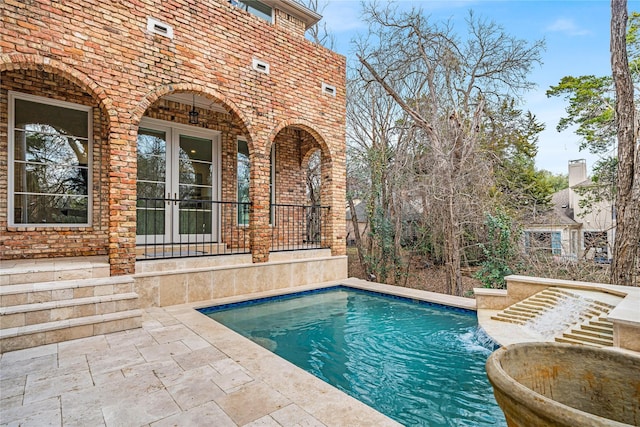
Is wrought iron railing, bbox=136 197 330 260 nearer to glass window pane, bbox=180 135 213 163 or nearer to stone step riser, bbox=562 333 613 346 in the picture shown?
glass window pane, bbox=180 135 213 163

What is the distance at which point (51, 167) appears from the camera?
521cm

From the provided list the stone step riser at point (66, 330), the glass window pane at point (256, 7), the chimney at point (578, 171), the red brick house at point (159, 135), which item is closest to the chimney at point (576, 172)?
the chimney at point (578, 171)

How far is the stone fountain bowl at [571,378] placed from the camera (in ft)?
3.97

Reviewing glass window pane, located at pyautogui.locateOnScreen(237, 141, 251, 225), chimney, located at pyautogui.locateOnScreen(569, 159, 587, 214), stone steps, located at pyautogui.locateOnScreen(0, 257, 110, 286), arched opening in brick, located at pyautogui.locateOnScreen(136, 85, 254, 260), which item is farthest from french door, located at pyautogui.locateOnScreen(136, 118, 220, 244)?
chimney, located at pyautogui.locateOnScreen(569, 159, 587, 214)

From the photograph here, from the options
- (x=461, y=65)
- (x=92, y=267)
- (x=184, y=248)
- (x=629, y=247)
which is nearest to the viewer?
(x=92, y=267)

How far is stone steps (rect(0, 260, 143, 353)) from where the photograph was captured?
3346 millimetres

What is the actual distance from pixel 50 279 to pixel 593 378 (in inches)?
208

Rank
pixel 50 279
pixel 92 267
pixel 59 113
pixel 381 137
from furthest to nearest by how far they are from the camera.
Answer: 1. pixel 381 137
2. pixel 59 113
3. pixel 92 267
4. pixel 50 279

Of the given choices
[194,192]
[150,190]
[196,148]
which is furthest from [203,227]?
[196,148]

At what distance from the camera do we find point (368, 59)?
31.4ft

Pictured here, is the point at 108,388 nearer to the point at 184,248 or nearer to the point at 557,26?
the point at 184,248

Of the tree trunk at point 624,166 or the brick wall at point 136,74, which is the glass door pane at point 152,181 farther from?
the tree trunk at point 624,166

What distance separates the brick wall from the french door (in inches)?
14.8

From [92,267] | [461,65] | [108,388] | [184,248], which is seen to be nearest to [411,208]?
[461,65]
